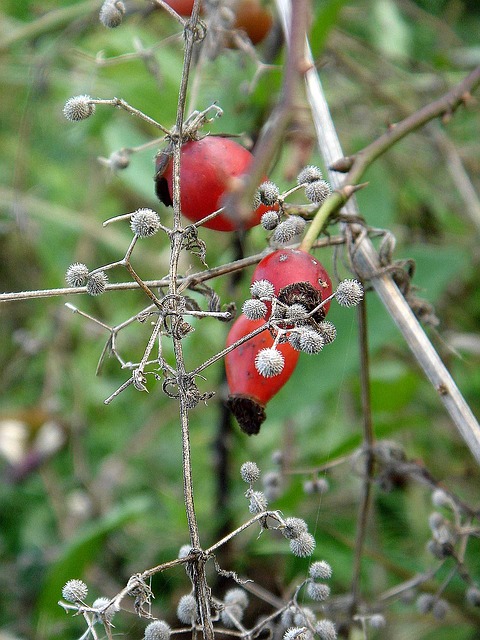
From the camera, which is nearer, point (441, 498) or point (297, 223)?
point (297, 223)

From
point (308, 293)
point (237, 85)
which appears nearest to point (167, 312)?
point (308, 293)

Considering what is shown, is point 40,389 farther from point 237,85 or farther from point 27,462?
point 237,85

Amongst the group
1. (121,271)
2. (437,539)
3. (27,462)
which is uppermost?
(121,271)

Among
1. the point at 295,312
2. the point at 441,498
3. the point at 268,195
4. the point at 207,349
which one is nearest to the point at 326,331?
the point at 295,312

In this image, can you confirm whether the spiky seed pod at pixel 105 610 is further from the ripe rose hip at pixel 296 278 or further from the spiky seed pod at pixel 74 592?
the ripe rose hip at pixel 296 278

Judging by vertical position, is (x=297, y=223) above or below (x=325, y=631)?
above

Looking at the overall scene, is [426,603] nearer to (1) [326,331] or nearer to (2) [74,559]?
(1) [326,331]

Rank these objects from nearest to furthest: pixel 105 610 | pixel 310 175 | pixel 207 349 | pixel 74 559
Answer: pixel 105 610
pixel 310 175
pixel 74 559
pixel 207 349

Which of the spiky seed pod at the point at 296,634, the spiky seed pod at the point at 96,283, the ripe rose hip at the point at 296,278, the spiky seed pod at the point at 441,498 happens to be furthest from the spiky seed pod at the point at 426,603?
the spiky seed pod at the point at 96,283

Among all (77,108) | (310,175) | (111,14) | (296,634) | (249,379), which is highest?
(111,14)
